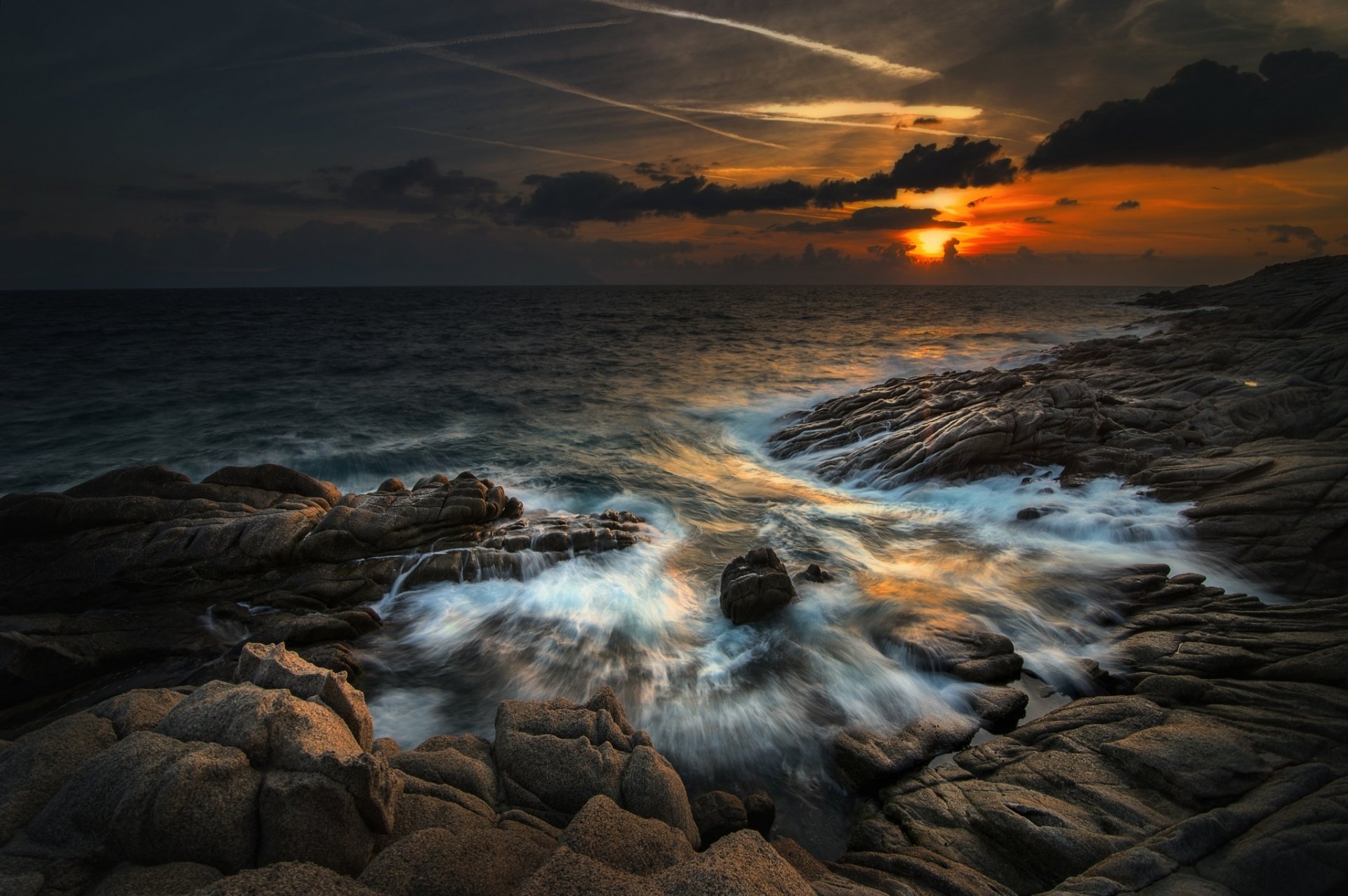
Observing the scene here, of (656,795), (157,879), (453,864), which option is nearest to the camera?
(157,879)

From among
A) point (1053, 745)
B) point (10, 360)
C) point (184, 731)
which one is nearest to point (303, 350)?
point (10, 360)

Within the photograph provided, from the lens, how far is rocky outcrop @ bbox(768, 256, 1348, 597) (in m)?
10.6

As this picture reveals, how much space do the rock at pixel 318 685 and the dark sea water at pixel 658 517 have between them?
2970 millimetres

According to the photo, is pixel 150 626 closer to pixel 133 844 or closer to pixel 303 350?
pixel 133 844

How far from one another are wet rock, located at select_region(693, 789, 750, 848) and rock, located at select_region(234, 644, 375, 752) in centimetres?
342

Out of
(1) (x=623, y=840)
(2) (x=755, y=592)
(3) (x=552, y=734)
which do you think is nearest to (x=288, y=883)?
(1) (x=623, y=840)

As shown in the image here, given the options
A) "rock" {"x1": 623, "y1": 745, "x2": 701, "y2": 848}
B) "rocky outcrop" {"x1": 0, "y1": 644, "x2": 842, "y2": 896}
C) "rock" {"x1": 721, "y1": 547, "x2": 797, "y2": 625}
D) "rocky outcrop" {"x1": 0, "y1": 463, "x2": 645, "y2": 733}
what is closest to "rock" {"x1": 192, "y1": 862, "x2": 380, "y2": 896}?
"rocky outcrop" {"x1": 0, "y1": 644, "x2": 842, "y2": 896}

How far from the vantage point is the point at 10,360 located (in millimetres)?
38562

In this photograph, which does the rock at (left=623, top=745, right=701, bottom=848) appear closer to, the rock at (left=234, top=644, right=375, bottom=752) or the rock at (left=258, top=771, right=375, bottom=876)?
the rock at (left=258, top=771, right=375, bottom=876)

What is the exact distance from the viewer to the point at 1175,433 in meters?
15.4

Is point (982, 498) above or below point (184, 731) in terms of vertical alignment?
below

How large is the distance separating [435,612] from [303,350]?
47519 millimetres

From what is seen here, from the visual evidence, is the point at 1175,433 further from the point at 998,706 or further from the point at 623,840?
the point at 623,840

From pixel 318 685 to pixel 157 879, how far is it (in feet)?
5.58
